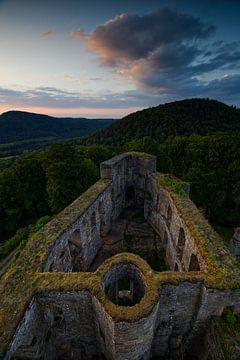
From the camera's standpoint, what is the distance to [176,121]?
62.2 m

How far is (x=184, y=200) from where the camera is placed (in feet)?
52.3

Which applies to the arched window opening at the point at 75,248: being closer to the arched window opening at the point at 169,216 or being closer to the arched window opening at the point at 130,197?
the arched window opening at the point at 169,216

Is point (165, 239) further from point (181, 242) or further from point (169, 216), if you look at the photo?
point (181, 242)

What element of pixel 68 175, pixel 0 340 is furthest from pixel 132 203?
pixel 0 340

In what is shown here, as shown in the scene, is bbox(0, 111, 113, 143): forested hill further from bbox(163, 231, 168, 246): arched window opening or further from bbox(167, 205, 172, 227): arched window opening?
bbox(167, 205, 172, 227): arched window opening

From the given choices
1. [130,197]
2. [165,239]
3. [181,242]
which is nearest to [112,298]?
[181,242]

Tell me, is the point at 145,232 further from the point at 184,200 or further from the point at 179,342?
the point at 179,342

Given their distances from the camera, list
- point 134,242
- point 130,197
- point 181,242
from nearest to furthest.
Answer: point 181,242
point 134,242
point 130,197

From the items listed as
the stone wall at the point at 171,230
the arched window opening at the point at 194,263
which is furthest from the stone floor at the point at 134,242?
the arched window opening at the point at 194,263

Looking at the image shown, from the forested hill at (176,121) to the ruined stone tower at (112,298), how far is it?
A: 43.9 m

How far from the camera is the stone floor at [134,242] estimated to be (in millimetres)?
17612

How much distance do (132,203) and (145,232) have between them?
5482 mm

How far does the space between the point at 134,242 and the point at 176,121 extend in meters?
50.6

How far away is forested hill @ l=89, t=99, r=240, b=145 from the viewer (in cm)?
5686
